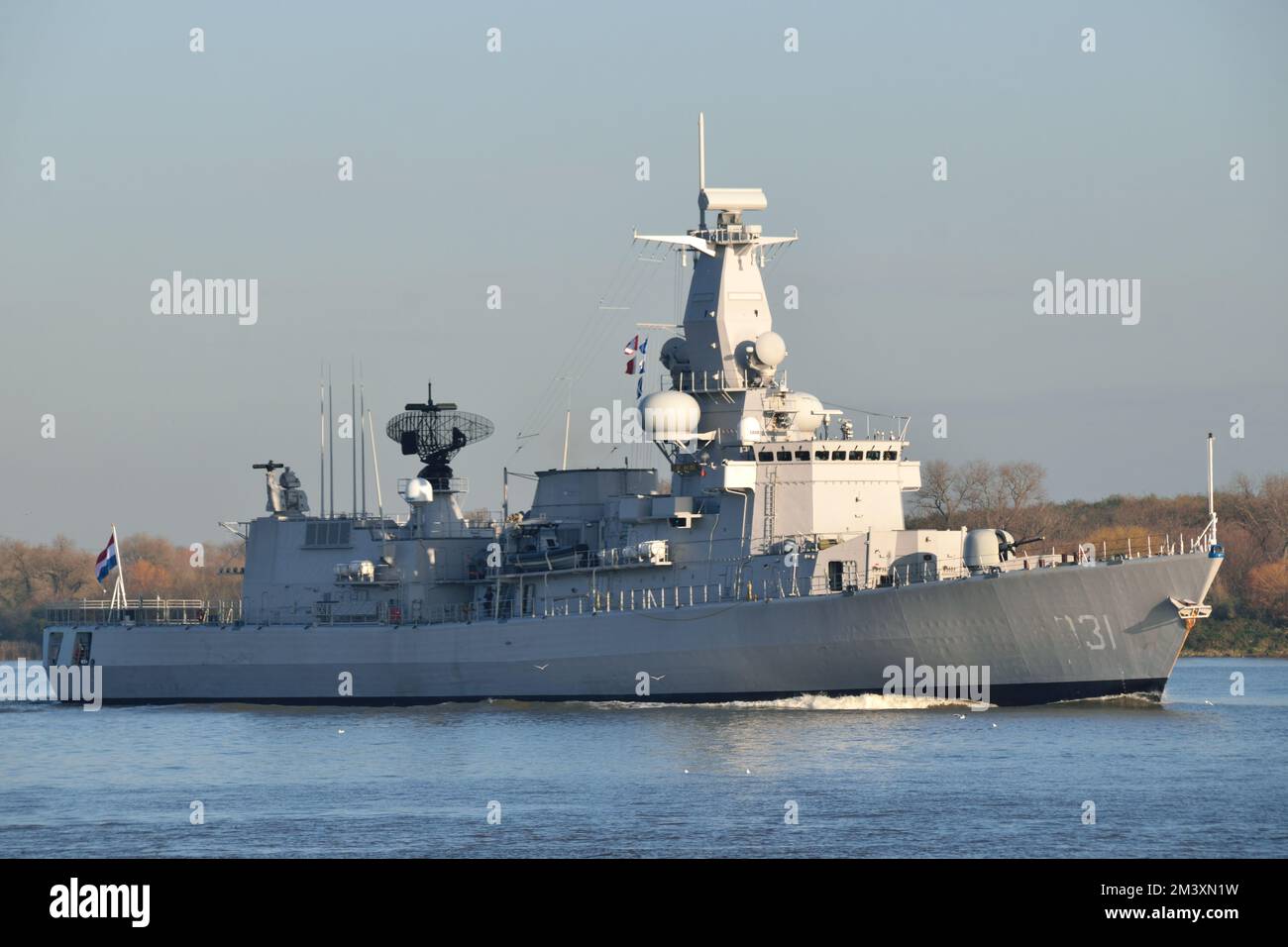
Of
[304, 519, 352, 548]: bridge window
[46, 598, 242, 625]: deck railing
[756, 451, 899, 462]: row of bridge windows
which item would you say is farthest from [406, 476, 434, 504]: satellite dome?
[756, 451, 899, 462]: row of bridge windows

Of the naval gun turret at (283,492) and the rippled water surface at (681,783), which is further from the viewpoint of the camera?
the naval gun turret at (283,492)

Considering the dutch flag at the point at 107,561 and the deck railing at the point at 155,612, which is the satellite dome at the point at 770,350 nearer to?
the deck railing at the point at 155,612

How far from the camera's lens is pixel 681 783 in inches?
1199

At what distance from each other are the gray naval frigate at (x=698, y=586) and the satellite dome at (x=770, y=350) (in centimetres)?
10

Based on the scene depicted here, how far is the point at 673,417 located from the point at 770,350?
2.93 metres

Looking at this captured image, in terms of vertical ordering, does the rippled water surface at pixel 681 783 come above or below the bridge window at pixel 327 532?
below

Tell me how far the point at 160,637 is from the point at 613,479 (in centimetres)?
1578

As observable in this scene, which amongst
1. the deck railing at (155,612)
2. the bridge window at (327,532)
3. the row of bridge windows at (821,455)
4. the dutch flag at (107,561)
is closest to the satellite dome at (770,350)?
the row of bridge windows at (821,455)

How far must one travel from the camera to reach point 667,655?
140 ft

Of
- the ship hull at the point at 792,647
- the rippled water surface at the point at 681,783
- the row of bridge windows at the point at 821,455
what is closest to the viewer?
the rippled water surface at the point at 681,783

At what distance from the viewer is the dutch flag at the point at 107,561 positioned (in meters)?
54.0

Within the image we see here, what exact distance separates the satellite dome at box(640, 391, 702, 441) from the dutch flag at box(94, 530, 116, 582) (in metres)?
19.3
